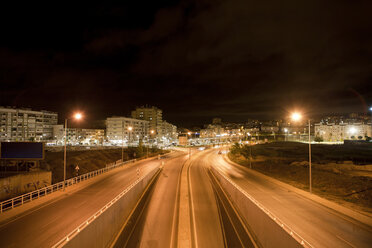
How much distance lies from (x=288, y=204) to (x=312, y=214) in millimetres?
2498

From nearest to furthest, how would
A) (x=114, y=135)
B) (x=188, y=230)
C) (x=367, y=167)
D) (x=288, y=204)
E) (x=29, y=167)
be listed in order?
(x=188, y=230) < (x=288, y=204) < (x=29, y=167) < (x=367, y=167) < (x=114, y=135)

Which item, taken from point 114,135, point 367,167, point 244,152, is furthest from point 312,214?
point 114,135

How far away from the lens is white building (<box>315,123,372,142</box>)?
142875mm

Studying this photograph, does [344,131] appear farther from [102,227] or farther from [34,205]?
[34,205]

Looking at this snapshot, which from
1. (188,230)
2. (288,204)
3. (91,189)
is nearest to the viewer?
(188,230)

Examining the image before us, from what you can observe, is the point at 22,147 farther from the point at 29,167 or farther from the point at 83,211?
the point at 83,211

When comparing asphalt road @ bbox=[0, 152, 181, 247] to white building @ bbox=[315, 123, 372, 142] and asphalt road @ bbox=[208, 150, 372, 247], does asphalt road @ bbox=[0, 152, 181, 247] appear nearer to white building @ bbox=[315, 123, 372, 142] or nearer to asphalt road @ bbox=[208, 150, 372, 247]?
asphalt road @ bbox=[208, 150, 372, 247]

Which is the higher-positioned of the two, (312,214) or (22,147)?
(22,147)

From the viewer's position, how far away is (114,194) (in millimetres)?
20141

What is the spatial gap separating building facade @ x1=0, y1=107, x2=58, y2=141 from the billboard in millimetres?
80839

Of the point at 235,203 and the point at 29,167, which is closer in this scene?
the point at 235,203

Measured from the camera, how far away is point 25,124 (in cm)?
9294

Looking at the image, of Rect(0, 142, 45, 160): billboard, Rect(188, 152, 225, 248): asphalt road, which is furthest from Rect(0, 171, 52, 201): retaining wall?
Rect(188, 152, 225, 248): asphalt road

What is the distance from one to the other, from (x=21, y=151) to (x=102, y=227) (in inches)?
848
